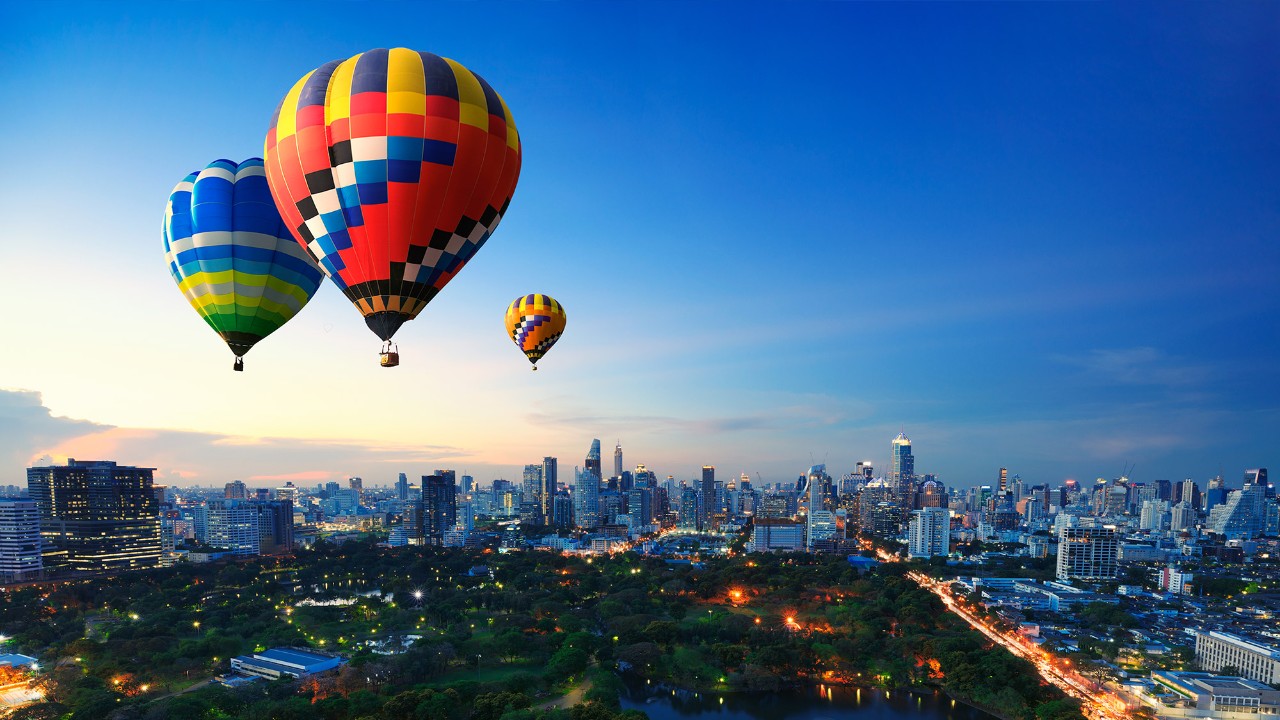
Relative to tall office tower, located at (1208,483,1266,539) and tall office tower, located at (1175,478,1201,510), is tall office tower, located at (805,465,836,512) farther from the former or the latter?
tall office tower, located at (1175,478,1201,510)

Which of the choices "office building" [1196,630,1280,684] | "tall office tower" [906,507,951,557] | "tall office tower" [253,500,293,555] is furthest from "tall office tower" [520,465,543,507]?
"office building" [1196,630,1280,684]

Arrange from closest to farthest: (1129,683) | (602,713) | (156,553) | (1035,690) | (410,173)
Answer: (410,173) < (602,713) < (1035,690) < (1129,683) < (156,553)

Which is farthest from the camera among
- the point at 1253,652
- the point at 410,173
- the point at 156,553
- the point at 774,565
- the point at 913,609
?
the point at 156,553

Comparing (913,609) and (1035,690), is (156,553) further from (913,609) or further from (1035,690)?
(1035,690)

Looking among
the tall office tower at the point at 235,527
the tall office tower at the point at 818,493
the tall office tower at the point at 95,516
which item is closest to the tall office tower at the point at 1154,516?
the tall office tower at the point at 818,493

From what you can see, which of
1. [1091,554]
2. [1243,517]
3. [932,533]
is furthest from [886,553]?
[1243,517]

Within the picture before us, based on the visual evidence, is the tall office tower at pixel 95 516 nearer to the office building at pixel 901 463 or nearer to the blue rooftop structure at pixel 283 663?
the blue rooftop structure at pixel 283 663

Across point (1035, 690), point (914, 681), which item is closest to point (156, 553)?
point (914, 681)
